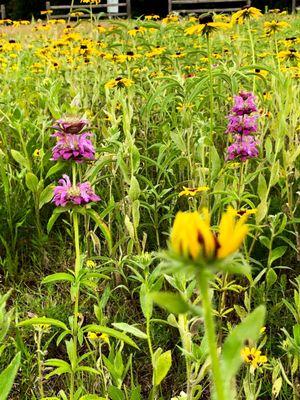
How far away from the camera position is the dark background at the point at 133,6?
65.3 feet

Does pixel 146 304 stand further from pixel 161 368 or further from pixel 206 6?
pixel 206 6

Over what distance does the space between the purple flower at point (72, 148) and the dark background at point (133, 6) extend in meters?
19.2

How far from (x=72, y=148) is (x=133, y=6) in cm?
2173

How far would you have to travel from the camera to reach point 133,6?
21.8 m

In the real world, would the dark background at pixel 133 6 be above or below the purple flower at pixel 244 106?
above

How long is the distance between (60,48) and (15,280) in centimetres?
252

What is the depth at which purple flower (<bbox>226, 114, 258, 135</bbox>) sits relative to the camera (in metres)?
1.65

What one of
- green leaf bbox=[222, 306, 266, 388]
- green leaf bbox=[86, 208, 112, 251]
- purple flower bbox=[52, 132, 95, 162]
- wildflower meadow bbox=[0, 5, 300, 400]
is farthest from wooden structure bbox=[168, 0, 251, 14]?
green leaf bbox=[222, 306, 266, 388]

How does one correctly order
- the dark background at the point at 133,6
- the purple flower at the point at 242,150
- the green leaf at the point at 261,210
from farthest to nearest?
1. the dark background at the point at 133,6
2. the purple flower at the point at 242,150
3. the green leaf at the point at 261,210

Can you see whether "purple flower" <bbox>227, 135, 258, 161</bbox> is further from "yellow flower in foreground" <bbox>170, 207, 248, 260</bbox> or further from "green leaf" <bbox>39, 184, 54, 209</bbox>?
"yellow flower in foreground" <bbox>170, 207, 248, 260</bbox>

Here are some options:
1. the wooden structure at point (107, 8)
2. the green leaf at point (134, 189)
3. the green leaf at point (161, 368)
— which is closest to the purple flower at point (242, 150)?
the green leaf at point (134, 189)

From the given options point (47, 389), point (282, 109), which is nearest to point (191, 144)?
point (282, 109)

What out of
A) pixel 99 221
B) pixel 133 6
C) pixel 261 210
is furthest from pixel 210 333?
pixel 133 6

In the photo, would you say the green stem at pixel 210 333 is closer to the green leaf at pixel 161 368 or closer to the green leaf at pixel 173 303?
the green leaf at pixel 173 303
